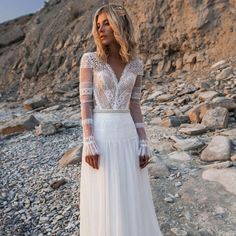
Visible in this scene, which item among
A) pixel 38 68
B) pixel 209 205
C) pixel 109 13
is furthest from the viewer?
pixel 38 68

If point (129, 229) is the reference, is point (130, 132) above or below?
Result: above

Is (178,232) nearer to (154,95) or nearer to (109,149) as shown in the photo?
(109,149)

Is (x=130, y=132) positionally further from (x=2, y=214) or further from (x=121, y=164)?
(x=2, y=214)

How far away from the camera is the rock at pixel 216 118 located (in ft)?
23.4

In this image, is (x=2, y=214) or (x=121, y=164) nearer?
(x=121, y=164)

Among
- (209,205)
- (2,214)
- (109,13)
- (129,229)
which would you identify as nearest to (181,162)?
(209,205)

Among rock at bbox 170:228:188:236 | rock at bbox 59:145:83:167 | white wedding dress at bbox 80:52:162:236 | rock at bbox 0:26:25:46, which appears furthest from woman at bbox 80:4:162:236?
rock at bbox 0:26:25:46

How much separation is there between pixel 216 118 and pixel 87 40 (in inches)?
497

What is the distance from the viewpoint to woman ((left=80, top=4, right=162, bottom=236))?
2.69m

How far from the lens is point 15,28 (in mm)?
26047

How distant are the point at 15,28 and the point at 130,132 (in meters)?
25.0

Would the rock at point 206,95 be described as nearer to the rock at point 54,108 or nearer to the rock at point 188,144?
the rock at point 188,144

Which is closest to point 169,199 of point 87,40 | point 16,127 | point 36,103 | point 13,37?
point 16,127

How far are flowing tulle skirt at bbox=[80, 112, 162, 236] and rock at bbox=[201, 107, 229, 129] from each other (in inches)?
180
